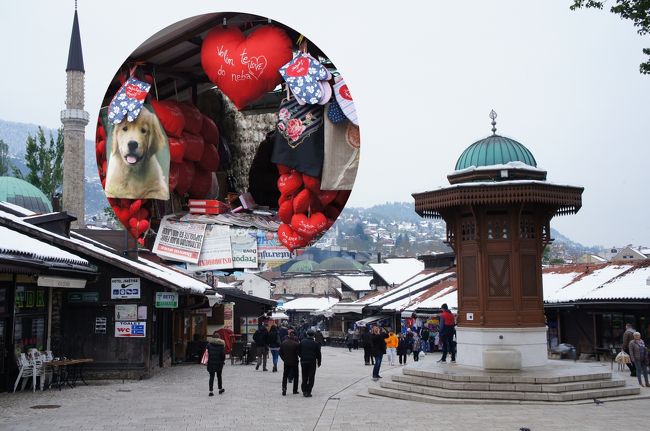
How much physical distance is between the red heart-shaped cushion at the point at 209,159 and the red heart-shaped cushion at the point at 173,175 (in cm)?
41

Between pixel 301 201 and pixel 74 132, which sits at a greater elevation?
pixel 74 132

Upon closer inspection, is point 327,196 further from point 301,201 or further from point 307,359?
point 307,359

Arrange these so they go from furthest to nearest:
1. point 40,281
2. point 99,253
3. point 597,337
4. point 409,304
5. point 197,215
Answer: point 409,304 → point 597,337 → point 99,253 → point 40,281 → point 197,215

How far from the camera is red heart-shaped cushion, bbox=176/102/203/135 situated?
7051 mm

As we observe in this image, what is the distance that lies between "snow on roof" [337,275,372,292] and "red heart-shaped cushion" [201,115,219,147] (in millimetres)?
55066

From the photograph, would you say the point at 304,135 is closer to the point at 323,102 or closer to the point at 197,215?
the point at 323,102

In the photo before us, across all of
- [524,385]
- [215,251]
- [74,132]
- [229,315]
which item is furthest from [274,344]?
[74,132]

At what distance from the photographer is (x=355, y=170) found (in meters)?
6.53

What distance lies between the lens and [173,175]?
691cm

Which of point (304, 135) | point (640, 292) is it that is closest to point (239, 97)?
point (304, 135)

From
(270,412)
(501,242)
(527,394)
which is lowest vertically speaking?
(270,412)

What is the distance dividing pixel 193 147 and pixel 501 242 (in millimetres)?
11055

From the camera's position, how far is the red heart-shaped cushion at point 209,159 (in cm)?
736

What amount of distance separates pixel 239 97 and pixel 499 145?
38.5 feet
